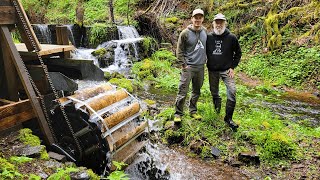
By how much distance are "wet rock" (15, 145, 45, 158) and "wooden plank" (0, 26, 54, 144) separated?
0.54m

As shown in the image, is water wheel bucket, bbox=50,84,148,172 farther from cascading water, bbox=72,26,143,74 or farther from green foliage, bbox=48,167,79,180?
cascading water, bbox=72,26,143,74

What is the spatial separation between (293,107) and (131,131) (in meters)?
5.82

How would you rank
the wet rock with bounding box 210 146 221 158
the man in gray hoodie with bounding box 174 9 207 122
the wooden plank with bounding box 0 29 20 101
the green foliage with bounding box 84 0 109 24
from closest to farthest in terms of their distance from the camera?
the wooden plank with bounding box 0 29 20 101 → the wet rock with bounding box 210 146 221 158 → the man in gray hoodie with bounding box 174 9 207 122 → the green foliage with bounding box 84 0 109 24

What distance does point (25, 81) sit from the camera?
16.4 feet

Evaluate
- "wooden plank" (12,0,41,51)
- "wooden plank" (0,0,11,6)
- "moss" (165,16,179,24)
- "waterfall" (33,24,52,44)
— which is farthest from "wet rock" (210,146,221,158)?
"moss" (165,16,179,24)

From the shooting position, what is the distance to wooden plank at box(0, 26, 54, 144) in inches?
196

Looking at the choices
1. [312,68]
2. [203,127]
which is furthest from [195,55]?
[312,68]

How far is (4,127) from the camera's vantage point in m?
4.84

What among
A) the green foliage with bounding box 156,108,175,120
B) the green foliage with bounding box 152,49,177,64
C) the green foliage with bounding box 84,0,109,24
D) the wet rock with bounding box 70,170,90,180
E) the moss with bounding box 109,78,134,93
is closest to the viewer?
the wet rock with bounding box 70,170,90,180

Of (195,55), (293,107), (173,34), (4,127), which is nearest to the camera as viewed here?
(4,127)

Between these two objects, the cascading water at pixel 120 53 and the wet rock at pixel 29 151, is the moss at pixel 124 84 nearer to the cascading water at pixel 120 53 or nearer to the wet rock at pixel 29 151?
the cascading water at pixel 120 53

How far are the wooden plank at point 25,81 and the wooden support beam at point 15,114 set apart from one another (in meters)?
0.13

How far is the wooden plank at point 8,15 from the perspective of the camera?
4844mm

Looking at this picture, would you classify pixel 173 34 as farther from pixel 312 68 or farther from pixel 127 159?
pixel 127 159
